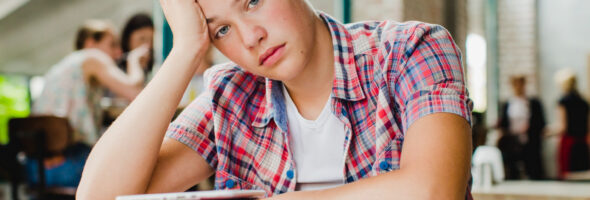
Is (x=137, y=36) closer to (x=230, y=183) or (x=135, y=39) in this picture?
(x=135, y=39)

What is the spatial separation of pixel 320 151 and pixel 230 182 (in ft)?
0.71

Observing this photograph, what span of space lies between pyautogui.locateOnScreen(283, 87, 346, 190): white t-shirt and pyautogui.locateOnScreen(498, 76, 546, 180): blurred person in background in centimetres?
643

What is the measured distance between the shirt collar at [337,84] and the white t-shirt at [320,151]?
0.04 metres

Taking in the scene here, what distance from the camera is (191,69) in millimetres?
1306

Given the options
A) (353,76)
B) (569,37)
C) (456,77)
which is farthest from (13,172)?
(569,37)

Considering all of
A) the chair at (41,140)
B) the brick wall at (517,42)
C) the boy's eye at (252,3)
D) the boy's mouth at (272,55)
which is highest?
the boy's eye at (252,3)

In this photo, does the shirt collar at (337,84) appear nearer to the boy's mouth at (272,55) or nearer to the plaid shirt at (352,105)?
the plaid shirt at (352,105)

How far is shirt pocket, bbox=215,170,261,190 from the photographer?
133 centimetres

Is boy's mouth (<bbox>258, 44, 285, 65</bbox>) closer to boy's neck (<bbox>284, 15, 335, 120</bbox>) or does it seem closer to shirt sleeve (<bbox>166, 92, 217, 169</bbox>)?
boy's neck (<bbox>284, 15, 335, 120</bbox>)

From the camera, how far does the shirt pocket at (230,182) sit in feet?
4.35

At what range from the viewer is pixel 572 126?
7.00 m

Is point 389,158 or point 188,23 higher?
point 188,23

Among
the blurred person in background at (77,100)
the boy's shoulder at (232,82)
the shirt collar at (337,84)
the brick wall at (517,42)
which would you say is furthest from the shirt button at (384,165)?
the brick wall at (517,42)

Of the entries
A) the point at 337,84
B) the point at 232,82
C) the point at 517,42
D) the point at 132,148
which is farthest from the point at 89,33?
the point at 517,42
